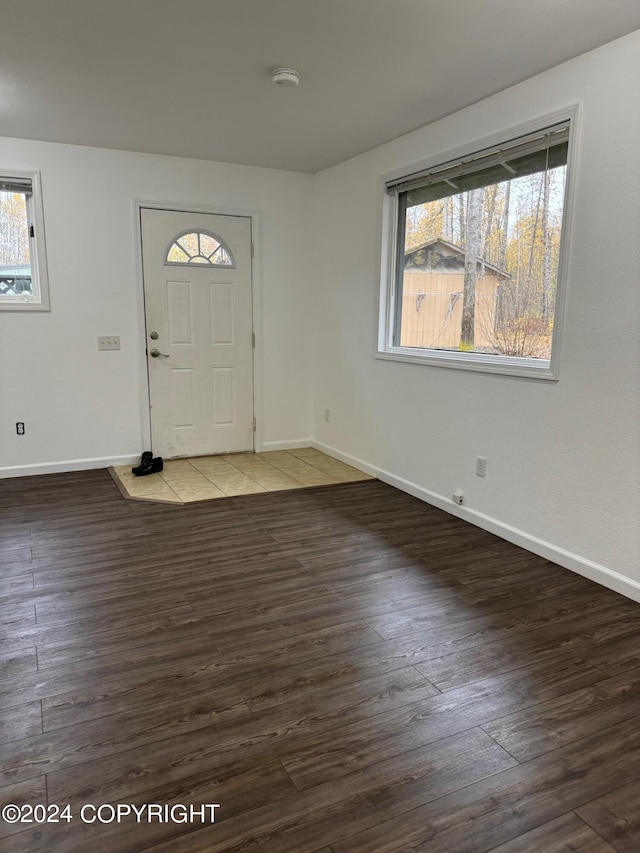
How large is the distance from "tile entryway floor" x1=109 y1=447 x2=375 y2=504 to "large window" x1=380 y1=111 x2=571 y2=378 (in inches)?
44.0

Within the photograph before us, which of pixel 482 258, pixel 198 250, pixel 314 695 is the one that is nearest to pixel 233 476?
pixel 198 250

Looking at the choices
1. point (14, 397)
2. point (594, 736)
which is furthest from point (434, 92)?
point (14, 397)

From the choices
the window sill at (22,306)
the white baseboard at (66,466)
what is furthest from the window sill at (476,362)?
the window sill at (22,306)

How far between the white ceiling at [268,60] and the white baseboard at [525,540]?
7.78 ft

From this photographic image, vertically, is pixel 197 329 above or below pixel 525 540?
above

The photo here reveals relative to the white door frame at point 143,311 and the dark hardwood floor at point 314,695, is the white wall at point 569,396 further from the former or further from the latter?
the white door frame at point 143,311

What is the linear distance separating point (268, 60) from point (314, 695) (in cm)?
280

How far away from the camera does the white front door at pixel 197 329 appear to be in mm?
4750

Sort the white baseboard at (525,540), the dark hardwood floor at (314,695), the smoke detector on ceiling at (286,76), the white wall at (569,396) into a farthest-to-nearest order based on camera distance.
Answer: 1. the smoke detector on ceiling at (286,76)
2. the white baseboard at (525,540)
3. the white wall at (569,396)
4. the dark hardwood floor at (314,695)

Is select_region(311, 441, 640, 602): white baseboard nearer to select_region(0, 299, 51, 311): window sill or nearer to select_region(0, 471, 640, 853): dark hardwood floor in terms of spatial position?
select_region(0, 471, 640, 853): dark hardwood floor

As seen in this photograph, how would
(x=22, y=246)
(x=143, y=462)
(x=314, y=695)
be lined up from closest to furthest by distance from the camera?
(x=314, y=695), (x=22, y=246), (x=143, y=462)

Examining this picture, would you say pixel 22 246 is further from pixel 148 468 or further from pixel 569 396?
pixel 569 396

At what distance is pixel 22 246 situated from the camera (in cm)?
432

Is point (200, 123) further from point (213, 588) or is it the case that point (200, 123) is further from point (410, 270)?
point (213, 588)
